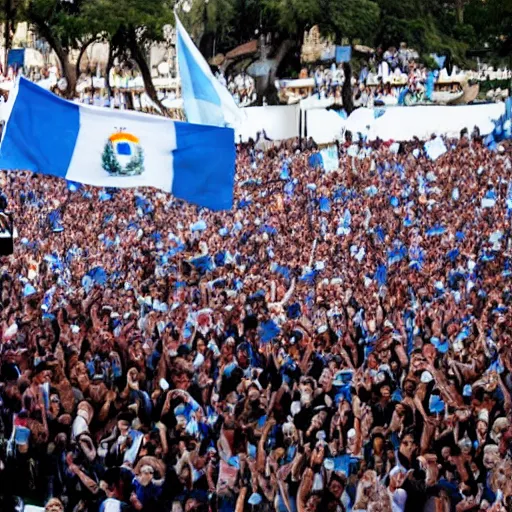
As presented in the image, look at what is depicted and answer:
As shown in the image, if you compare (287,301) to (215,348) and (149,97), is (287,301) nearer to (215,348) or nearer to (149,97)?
(215,348)

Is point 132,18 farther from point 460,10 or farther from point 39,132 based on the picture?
point 39,132

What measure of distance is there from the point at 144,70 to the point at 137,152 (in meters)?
10.6

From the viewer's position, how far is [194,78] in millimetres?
10391

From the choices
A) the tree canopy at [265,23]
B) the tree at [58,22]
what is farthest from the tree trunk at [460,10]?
the tree at [58,22]

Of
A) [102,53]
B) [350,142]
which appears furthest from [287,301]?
[102,53]

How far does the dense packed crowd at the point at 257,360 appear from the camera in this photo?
7.84 metres

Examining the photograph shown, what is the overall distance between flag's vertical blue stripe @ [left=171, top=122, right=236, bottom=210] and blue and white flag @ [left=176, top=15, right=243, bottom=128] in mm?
1310

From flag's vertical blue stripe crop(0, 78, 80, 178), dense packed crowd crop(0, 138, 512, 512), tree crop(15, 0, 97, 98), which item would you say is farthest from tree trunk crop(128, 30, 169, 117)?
flag's vertical blue stripe crop(0, 78, 80, 178)

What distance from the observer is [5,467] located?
8031 millimetres

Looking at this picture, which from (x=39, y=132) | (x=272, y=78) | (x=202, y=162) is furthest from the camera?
(x=272, y=78)

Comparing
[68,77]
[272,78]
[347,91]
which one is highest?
[68,77]

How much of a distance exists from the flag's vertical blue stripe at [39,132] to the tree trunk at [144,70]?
34.6 ft

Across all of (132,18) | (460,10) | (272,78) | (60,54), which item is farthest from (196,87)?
(460,10)

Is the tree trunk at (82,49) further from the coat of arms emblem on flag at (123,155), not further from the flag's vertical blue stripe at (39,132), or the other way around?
the flag's vertical blue stripe at (39,132)
